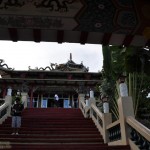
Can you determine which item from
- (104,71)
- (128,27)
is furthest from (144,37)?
(104,71)

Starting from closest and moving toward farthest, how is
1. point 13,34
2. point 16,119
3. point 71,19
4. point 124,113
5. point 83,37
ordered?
point 71,19 < point 13,34 < point 83,37 < point 124,113 < point 16,119

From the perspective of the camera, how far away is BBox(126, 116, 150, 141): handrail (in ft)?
17.3

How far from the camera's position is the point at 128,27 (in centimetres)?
479

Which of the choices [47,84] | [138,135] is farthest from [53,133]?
[47,84]

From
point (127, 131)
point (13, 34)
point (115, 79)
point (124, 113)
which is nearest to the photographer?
point (13, 34)

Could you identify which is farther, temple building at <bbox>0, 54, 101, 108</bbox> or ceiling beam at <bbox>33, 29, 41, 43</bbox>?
temple building at <bbox>0, 54, 101, 108</bbox>

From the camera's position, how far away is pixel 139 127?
5.71 m

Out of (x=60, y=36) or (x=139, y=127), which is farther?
(x=139, y=127)

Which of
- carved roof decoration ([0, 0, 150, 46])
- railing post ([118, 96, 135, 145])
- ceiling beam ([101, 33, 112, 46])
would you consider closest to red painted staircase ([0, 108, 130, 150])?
railing post ([118, 96, 135, 145])

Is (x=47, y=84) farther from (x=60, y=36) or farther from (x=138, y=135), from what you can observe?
(x=60, y=36)

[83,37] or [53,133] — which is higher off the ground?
[83,37]

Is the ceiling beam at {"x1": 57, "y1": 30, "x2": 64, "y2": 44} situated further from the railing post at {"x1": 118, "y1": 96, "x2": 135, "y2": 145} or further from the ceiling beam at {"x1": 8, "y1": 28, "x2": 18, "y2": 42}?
the railing post at {"x1": 118, "y1": 96, "x2": 135, "y2": 145}

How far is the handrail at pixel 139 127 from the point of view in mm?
5278

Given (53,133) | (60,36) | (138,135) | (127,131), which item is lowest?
(138,135)
